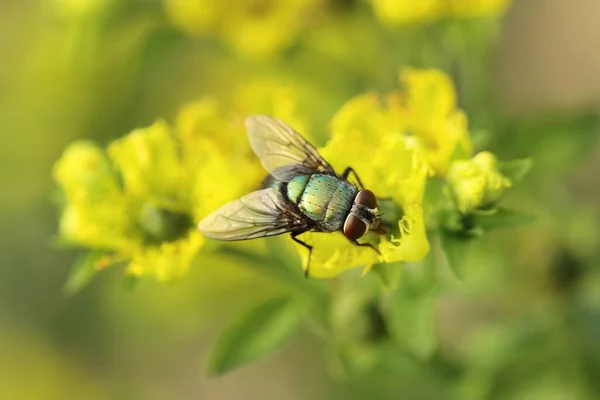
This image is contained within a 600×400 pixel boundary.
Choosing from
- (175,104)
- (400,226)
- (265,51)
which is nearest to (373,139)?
(400,226)

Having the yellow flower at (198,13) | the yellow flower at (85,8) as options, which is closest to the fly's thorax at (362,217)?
the yellow flower at (198,13)

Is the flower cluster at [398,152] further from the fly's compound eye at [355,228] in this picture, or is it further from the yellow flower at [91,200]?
the yellow flower at [91,200]

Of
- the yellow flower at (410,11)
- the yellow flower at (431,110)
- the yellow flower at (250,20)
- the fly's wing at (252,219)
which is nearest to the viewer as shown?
the fly's wing at (252,219)

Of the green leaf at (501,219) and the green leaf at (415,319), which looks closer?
the green leaf at (501,219)

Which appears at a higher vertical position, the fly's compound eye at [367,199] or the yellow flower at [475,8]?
the yellow flower at [475,8]

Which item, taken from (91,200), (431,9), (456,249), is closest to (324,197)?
(456,249)

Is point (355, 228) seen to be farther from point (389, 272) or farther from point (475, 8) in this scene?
point (475, 8)

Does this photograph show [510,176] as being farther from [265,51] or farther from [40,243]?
[40,243]
